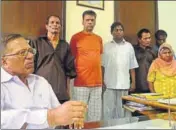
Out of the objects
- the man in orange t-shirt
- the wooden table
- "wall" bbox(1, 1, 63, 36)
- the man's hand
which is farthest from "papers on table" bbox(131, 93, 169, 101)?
"wall" bbox(1, 1, 63, 36)

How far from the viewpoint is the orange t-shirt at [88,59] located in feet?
3.15

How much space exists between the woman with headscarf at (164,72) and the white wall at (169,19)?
6cm

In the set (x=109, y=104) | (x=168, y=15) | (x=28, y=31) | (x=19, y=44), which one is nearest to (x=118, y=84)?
(x=109, y=104)

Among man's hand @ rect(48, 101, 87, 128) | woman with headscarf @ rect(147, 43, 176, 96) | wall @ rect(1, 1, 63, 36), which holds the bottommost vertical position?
man's hand @ rect(48, 101, 87, 128)

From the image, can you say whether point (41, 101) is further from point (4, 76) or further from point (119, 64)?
point (119, 64)

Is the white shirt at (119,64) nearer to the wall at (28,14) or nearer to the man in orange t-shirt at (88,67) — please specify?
the man in orange t-shirt at (88,67)

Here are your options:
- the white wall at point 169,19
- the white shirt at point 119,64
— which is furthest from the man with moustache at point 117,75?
the white wall at point 169,19

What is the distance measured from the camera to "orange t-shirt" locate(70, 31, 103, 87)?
96 cm

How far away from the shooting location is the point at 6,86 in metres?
0.58

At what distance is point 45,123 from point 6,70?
17 centimetres

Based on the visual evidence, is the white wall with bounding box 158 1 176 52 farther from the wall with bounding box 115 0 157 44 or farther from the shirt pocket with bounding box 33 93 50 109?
the shirt pocket with bounding box 33 93 50 109

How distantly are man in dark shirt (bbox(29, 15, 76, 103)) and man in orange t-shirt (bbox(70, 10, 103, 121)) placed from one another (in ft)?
0.11

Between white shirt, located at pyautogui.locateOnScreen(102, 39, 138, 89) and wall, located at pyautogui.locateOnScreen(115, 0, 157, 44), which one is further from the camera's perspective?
wall, located at pyautogui.locateOnScreen(115, 0, 157, 44)

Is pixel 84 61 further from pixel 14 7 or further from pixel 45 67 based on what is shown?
pixel 14 7
